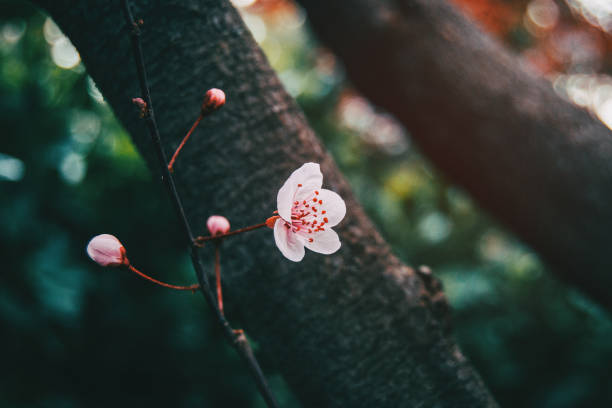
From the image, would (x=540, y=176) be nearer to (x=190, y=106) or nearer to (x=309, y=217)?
(x=309, y=217)

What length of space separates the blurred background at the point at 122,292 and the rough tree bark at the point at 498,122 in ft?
0.76

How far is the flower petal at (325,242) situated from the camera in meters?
0.50

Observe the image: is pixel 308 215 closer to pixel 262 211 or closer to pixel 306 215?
pixel 306 215

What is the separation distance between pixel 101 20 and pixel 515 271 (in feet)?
10.3

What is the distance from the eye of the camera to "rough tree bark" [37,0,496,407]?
0.68 m

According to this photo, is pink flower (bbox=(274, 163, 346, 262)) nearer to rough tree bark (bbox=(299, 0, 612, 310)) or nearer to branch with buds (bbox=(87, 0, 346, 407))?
branch with buds (bbox=(87, 0, 346, 407))

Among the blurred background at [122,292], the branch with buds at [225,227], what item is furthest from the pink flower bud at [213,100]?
the blurred background at [122,292]

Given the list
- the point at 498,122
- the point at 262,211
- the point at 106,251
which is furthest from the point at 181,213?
the point at 498,122

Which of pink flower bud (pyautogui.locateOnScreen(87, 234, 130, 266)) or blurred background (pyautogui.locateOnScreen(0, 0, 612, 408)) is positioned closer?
pink flower bud (pyautogui.locateOnScreen(87, 234, 130, 266))

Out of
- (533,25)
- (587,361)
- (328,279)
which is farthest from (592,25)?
(328,279)

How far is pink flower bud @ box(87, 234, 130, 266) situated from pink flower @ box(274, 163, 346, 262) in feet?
0.70

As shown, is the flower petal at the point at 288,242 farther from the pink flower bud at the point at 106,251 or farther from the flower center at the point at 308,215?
the pink flower bud at the point at 106,251

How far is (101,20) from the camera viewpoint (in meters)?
0.66

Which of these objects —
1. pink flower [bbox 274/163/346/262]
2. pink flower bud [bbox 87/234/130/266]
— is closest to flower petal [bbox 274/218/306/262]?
pink flower [bbox 274/163/346/262]
